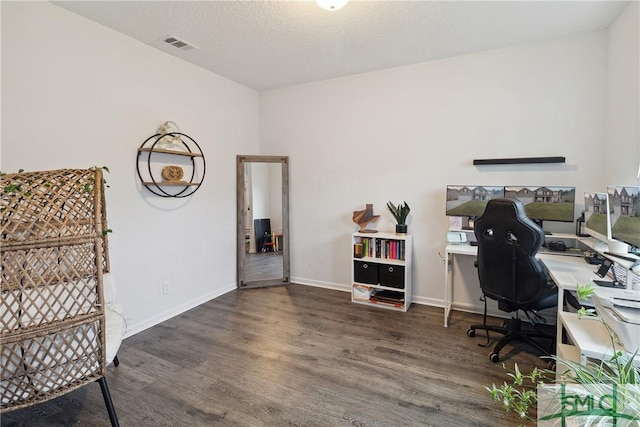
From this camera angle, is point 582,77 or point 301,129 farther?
point 301,129

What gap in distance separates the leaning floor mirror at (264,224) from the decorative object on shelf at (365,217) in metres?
1.02

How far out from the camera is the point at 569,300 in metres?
2.30

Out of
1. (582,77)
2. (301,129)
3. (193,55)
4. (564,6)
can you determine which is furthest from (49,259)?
(582,77)

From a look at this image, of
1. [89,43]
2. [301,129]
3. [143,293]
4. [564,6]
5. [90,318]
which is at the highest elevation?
[564,6]

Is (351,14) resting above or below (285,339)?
above

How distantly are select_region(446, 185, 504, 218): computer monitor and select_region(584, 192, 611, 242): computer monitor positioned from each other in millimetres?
687

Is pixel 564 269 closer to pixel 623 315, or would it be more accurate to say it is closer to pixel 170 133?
pixel 623 315

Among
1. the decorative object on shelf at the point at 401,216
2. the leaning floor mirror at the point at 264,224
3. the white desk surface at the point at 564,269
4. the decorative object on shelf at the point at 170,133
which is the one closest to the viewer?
the white desk surface at the point at 564,269

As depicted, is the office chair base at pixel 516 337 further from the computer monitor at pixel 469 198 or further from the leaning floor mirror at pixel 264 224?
the leaning floor mirror at pixel 264 224

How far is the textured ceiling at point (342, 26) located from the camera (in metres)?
2.30

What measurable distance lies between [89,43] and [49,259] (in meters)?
1.96

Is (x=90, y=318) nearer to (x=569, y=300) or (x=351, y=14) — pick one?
(x=351, y=14)
